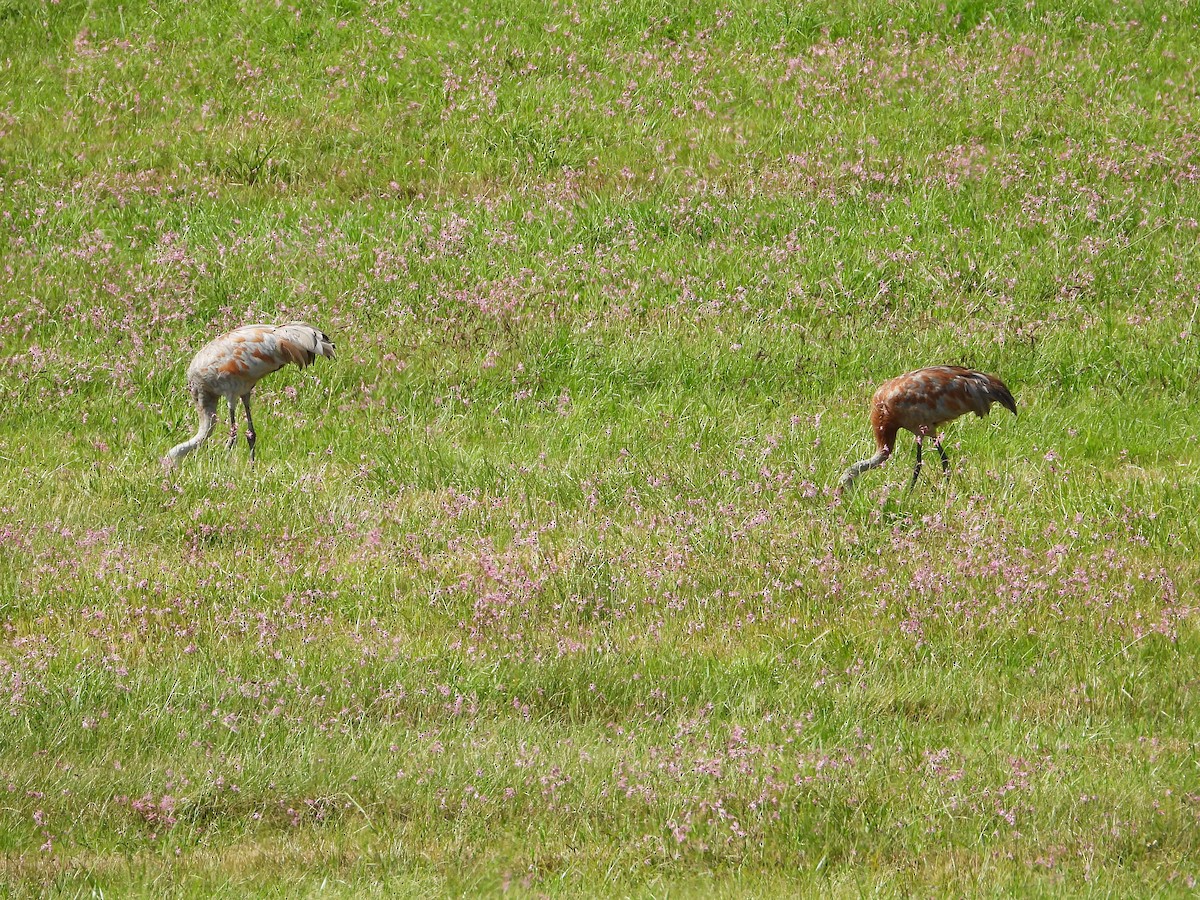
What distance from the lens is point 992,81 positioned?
16.6 metres

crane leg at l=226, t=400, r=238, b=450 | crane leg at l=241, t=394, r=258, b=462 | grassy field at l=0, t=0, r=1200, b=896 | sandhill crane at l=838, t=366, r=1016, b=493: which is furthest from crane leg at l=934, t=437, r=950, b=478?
crane leg at l=226, t=400, r=238, b=450

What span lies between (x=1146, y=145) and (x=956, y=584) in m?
9.54

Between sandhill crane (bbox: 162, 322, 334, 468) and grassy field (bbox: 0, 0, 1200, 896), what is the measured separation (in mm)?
336

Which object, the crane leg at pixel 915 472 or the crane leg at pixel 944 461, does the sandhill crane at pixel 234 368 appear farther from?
the crane leg at pixel 944 461

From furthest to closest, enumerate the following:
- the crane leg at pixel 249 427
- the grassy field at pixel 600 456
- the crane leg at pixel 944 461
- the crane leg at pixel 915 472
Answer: the crane leg at pixel 249 427 → the crane leg at pixel 944 461 → the crane leg at pixel 915 472 → the grassy field at pixel 600 456

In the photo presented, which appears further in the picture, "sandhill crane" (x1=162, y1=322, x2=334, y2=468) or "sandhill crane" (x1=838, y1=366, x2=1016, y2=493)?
"sandhill crane" (x1=162, y1=322, x2=334, y2=468)

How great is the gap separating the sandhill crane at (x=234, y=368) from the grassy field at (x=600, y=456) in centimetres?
34

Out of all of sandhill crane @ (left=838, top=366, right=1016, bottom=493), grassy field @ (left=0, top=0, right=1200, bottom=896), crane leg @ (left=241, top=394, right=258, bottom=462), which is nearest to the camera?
grassy field @ (left=0, top=0, right=1200, bottom=896)

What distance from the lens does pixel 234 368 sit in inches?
415

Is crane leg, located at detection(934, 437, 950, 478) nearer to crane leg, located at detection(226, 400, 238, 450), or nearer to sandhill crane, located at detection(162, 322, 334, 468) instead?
sandhill crane, located at detection(162, 322, 334, 468)

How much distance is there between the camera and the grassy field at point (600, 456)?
555 cm

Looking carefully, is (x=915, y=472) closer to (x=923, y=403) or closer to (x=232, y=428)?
(x=923, y=403)

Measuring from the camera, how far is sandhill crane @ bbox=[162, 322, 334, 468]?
1051 centimetres

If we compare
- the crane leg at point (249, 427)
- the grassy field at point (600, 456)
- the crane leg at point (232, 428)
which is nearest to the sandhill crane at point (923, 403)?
the grassy field at point (600, 456)
